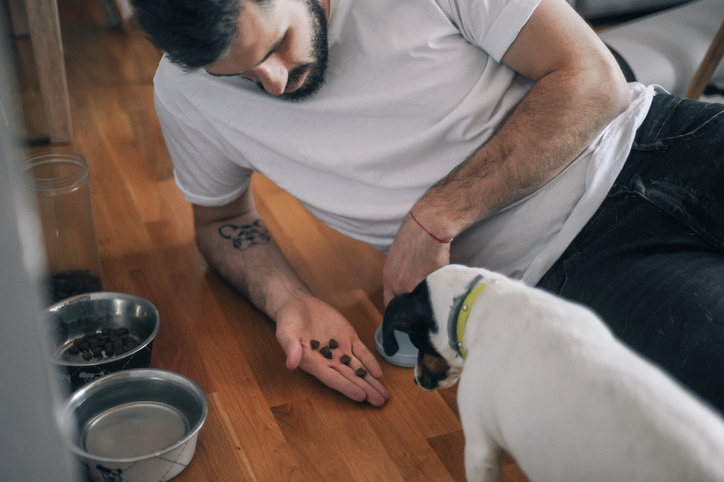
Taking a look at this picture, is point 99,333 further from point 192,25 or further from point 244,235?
point 192,25

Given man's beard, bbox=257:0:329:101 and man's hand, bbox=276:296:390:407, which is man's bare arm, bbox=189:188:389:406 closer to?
man's hand, bbox=276:296:390:407

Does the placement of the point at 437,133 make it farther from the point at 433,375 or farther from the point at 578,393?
the point at 578,393

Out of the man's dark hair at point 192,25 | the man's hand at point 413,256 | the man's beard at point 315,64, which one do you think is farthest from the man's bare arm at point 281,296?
the man's dark hair at point 192,25

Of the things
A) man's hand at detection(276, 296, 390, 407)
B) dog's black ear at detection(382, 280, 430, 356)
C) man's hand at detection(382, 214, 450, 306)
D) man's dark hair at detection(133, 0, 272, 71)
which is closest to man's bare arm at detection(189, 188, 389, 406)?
man's hand at detection(276, 296, 390, 407)

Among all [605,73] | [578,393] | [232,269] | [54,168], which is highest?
[605,73]

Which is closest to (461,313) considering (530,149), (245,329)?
(530,149)

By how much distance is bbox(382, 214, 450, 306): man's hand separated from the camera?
106 cm

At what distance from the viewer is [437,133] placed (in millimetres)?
1109

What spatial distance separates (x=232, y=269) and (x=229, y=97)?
424 mm

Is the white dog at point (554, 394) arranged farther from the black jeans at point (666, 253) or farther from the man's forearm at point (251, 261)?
the man's forearm at point (251, 261)

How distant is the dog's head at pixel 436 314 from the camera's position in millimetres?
800

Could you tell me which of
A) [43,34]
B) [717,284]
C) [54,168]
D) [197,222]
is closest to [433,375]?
[717,284]

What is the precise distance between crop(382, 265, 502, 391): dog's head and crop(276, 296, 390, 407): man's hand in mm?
274

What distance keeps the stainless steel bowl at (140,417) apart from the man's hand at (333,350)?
0.71 ft
